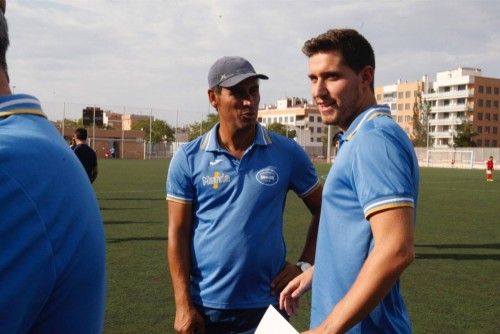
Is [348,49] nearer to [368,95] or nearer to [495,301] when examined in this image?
[368,95]

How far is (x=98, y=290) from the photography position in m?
1.33

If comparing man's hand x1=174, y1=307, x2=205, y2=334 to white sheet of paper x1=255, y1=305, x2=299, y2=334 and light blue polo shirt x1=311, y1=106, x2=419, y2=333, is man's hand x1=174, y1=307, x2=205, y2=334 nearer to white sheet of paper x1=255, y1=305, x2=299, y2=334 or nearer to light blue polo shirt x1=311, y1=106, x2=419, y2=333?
light blue polo shirt x1=311, y1=106, x2=419, y2=333

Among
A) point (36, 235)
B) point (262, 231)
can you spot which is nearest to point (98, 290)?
point (36, 235)

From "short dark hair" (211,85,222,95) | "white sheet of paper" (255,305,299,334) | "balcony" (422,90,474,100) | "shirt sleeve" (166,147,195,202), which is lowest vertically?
"white sheet of paper" (255,305,299,334)

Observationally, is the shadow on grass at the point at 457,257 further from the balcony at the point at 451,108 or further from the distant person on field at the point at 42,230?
the balcony at the point at 451,108

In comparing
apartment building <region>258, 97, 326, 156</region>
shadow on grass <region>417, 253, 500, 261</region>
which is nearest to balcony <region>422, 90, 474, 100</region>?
apartment building <region>258, 97, 326, 156</region>

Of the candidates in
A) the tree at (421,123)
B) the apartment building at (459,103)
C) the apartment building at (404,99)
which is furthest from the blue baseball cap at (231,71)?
the apartment building at (404,99)

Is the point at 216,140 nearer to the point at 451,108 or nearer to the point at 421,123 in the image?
the point at 421,123

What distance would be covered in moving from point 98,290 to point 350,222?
109 cm

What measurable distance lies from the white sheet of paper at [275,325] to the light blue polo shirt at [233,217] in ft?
3.68

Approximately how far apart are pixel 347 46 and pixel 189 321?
5.26 feet

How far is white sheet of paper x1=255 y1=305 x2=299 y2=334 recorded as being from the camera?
1.86m

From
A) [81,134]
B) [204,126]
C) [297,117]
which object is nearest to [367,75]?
[81,134]

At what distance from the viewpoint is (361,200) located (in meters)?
2.03
